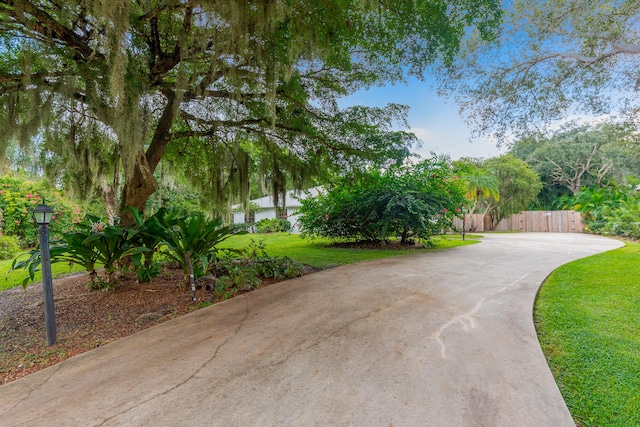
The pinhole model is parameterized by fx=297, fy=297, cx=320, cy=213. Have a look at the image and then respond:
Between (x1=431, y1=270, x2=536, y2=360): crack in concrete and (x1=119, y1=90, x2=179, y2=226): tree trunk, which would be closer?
(x1=431, y1=270, x2=536, y2=360): crack in concrete

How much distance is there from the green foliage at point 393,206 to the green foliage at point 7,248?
7693 mm

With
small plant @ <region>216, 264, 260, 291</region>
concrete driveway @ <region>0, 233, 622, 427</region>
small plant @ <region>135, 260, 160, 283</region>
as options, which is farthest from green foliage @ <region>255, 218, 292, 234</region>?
concrete driveway @ <region>0, 233, 622, 427</region>

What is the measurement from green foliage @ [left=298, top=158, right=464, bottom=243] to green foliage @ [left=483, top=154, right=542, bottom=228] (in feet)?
42.9

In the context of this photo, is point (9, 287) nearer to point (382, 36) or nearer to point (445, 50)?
point (382, 36)

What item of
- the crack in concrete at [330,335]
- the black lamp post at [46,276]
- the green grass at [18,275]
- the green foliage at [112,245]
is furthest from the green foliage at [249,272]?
the green grass at [18,275]

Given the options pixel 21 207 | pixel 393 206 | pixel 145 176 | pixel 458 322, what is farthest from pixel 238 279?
pixel 21 207

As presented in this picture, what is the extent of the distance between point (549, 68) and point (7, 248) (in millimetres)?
13830

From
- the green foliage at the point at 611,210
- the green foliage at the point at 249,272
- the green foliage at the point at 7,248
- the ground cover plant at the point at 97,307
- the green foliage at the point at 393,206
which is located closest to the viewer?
the ground cover plant at the point at 97,307

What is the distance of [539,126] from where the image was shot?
284 inches

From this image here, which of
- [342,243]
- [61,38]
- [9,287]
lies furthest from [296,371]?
[342,243]

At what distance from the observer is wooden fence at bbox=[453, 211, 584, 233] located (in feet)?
58.4

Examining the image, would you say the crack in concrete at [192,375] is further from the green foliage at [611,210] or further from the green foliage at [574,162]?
the green foliage at [574,162]

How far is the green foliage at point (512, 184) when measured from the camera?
19.4 m

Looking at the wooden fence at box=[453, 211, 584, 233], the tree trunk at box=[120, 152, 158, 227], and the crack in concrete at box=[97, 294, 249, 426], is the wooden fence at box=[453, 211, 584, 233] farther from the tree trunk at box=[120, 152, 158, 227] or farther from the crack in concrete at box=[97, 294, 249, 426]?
the crack in concrete at box=[97, 294, 249, 426]
